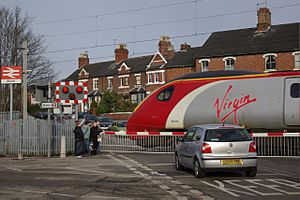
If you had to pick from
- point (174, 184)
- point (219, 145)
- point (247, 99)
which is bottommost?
point (174, 184)

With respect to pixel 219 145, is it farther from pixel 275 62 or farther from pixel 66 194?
pixel 275 62

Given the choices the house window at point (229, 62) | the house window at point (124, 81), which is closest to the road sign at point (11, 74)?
the house window at point (229, 62)

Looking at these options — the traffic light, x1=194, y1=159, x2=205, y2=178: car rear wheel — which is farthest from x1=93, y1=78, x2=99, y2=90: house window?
x1=194, y1=159, x2=205, y2=178: car rear wheel

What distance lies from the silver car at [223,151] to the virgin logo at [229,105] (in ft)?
28.6

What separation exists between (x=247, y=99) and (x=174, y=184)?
10.6 m

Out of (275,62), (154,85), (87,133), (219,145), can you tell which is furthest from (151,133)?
(154,85)

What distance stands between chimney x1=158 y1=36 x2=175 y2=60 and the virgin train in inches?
1646

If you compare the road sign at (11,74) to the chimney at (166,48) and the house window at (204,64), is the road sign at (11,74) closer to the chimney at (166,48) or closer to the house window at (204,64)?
the house window at (204,64)

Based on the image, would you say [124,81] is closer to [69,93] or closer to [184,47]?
[184,47]

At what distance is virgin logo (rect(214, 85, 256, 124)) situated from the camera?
71.8 feet

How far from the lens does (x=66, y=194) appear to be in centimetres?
1056

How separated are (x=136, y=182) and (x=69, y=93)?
9441mm

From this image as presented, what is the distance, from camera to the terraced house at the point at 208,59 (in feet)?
168

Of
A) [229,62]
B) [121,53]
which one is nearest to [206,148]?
[229,62]
